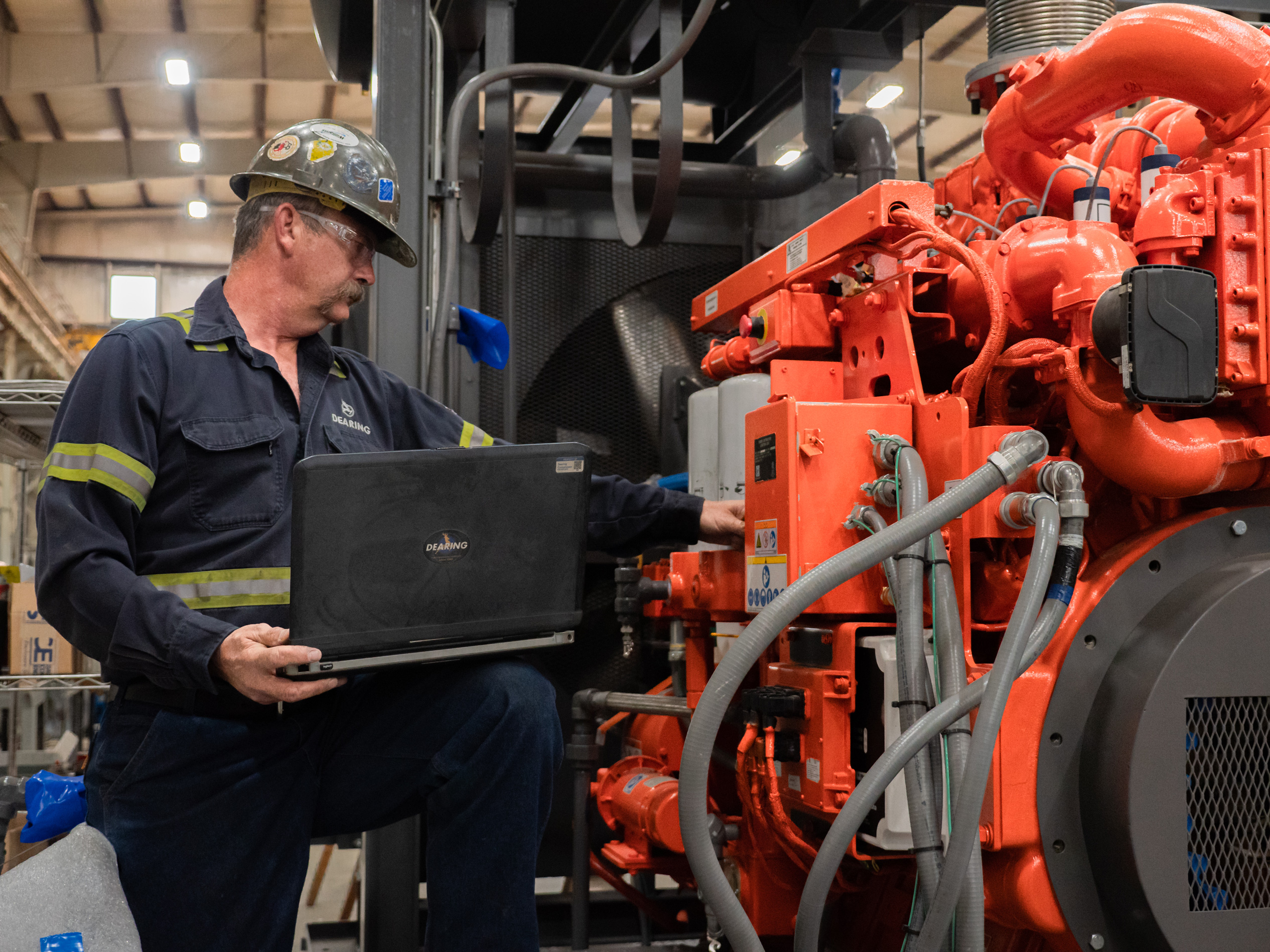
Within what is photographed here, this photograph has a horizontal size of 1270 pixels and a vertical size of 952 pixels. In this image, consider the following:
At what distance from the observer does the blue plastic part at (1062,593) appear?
6.21ft

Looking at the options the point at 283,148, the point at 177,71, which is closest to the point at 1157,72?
the point at 283,148

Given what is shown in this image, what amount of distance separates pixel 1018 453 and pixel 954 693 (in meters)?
0.40

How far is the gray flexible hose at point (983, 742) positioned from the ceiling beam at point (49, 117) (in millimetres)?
13180

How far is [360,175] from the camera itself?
7.27 ft

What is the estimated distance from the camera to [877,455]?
213 centimetres

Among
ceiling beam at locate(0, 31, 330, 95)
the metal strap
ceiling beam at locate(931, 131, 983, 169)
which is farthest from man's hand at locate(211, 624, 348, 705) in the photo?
ceiling beam at locate(931, 131, 983, 169)

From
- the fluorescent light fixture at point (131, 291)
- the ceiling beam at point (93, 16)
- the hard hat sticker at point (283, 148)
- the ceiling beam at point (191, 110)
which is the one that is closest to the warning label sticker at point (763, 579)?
the hard hat sticker at point (283, 148)

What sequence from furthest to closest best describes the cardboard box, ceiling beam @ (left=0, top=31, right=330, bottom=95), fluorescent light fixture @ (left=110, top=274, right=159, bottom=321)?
fluorescent light fixture @ (left=110, top=274, right=159, bottom=321) < ceiling beam @ (left=0, top=31, right=330, bottom=95) < the cardboard box

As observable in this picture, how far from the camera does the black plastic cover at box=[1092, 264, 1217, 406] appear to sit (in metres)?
1.83

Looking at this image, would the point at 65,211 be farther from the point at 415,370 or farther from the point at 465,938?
the point at 465,938

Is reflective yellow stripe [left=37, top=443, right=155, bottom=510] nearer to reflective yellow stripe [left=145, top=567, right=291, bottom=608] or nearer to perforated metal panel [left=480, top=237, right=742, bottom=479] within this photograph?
reflective yellow stripe [left=145, top=567, right=291, bottom=608]

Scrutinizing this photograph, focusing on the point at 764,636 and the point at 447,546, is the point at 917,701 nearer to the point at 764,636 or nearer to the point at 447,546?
the point at 764,636

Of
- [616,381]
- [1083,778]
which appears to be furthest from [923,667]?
[616,381]

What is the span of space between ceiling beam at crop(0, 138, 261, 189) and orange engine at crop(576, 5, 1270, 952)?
13.0m
